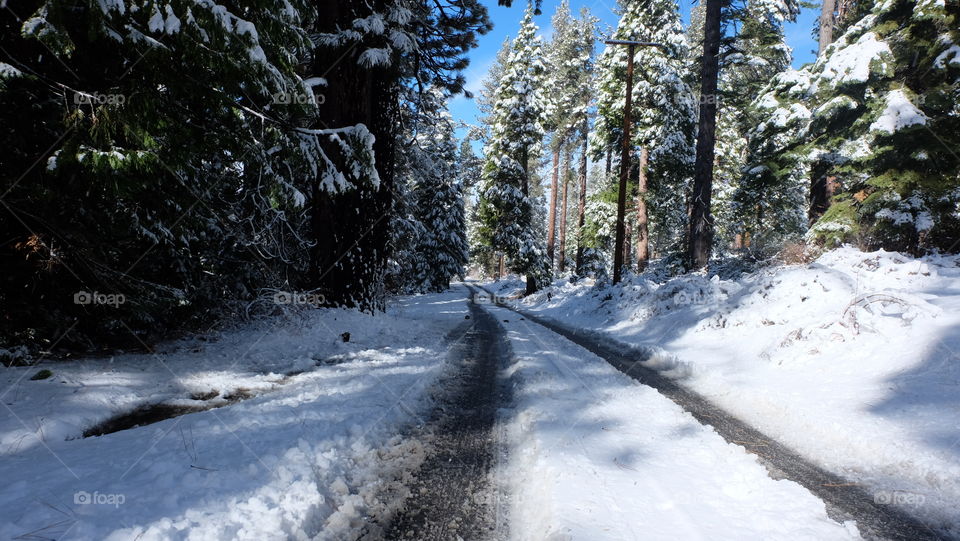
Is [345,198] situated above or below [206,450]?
above

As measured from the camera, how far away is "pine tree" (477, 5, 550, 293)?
24.4 meters

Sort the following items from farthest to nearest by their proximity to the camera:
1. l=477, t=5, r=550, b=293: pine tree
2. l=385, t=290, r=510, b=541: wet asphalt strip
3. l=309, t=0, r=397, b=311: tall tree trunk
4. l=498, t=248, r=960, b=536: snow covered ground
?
l=477, t=5, r=550, b=293: pine tree, l=309, t=0, r=397, b=311: tall tree trunk, l=498, t=248, r=960, b=536: snow covered ground, l=385, t=290, r=510, b=541: wet asphalt strip

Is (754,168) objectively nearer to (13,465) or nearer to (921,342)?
(921,342)

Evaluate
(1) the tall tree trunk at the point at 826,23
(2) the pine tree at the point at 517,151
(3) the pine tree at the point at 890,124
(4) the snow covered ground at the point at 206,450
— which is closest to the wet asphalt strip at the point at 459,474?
(4) the snow covered ground at the point at 206,450

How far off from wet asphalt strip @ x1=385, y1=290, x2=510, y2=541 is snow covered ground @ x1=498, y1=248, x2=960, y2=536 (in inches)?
106

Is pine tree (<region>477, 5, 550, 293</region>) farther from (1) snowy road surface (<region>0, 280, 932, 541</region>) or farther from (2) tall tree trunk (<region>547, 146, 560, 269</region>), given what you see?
(1) snowy road surface (<region>0, 280, 932, 541</region>)

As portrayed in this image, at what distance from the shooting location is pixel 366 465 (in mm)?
3098

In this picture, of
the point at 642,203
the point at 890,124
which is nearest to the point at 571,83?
the point at 642,203

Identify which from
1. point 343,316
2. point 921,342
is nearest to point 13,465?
point 343,316

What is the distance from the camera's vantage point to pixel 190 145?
4.51 meters

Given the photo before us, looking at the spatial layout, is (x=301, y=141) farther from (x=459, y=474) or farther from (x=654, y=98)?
(x=654, y=98)

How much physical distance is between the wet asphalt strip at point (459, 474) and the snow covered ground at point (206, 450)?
0.17 m

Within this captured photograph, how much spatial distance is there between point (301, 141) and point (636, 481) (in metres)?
5.59

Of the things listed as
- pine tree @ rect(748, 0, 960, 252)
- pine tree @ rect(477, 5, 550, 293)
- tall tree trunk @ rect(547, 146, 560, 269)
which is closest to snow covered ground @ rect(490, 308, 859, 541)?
pine tree @ rect(748, 0, 960, 252)
